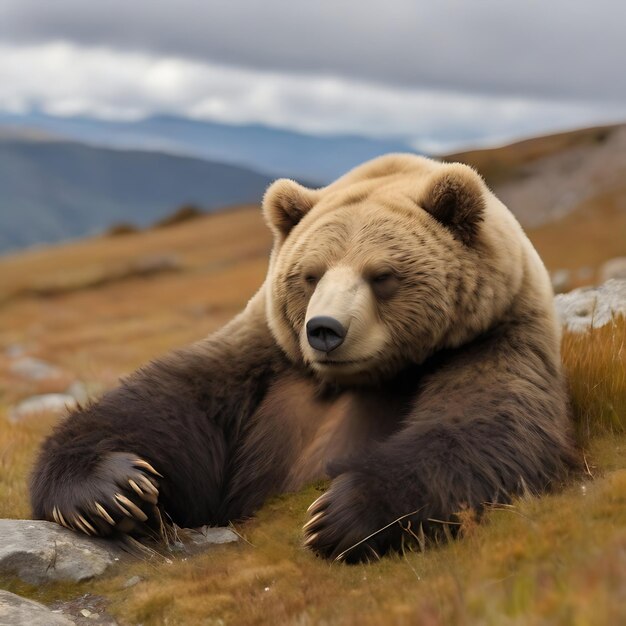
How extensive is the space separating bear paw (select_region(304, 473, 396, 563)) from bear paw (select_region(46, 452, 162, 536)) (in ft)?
3.22

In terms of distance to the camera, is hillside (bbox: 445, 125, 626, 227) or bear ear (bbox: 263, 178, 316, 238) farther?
hillside (bbox: 445, 125, 626, 227)

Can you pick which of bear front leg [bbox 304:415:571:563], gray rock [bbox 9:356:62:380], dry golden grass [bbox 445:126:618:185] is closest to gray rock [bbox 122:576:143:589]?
bear front leg [bbox 304:415:571:563]

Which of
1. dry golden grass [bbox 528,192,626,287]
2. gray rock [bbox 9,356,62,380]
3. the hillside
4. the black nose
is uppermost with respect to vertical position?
the black nose

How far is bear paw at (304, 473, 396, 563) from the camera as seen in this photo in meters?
4.23

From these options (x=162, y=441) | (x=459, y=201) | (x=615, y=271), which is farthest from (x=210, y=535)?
(x=615, y=271)

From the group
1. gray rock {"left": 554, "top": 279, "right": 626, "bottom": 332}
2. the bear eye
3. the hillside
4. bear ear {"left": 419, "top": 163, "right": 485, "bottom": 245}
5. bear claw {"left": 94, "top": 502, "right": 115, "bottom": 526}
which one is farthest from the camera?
the hillside

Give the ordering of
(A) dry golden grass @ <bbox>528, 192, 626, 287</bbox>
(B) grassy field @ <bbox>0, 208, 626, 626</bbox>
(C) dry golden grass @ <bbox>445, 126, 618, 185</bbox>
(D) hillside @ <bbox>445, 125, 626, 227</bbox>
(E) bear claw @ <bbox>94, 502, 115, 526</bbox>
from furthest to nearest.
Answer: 1. (C) dry golden grass @ <bbox>445, 126, 618, 185</bbox>
2. (D) hillside @ <bbox>445, 125, 626, 227</bbox>
3. (A) dry golden grass @ <bbox>528, 192, 626, 287</bbox>
4. (E) bear claw @ <bbox>94, 502, 115, 526</bbox>
5. (B) grassy field @ <bbox>0, 208, 626, 626</bbox>

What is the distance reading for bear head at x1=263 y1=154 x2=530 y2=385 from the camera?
482 cm

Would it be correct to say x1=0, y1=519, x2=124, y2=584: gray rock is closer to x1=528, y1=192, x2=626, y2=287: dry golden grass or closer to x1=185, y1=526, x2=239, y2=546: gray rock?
→ x1=185, y1=526, x2=239, y2=546: gray rock

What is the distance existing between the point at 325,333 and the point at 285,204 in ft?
4.35

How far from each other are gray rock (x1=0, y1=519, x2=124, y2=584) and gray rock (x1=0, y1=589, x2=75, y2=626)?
44 centimetres

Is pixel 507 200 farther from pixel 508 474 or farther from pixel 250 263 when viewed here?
pixel 508 474

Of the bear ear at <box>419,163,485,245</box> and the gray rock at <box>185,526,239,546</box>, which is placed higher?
the bear ear at <box>419,163,485,245</box>

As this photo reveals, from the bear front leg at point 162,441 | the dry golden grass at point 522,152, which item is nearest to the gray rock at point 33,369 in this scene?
the bear front leg at point 162,441
